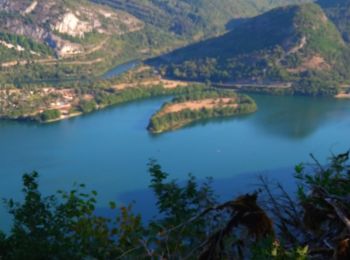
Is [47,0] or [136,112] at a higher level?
[47,0]

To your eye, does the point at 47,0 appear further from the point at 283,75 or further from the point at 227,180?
the point at 227,180

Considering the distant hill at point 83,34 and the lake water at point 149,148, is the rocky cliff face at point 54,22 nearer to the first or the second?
the distant hill at point 83,34

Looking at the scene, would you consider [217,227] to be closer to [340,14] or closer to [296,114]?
[296,114]

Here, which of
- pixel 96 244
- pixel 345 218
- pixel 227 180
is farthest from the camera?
pixel 227 180

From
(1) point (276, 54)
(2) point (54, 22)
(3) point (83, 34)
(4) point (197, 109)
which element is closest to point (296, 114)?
(4) point (197, 109)

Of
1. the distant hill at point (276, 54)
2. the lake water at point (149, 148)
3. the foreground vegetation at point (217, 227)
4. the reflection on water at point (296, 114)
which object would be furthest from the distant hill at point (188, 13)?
the foreground vegetation at point (217, 227)

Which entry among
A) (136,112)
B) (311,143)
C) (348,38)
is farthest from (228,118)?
(348,38)

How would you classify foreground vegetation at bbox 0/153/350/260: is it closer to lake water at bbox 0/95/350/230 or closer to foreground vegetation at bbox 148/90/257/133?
lake water at bbox 0/95/350/230
